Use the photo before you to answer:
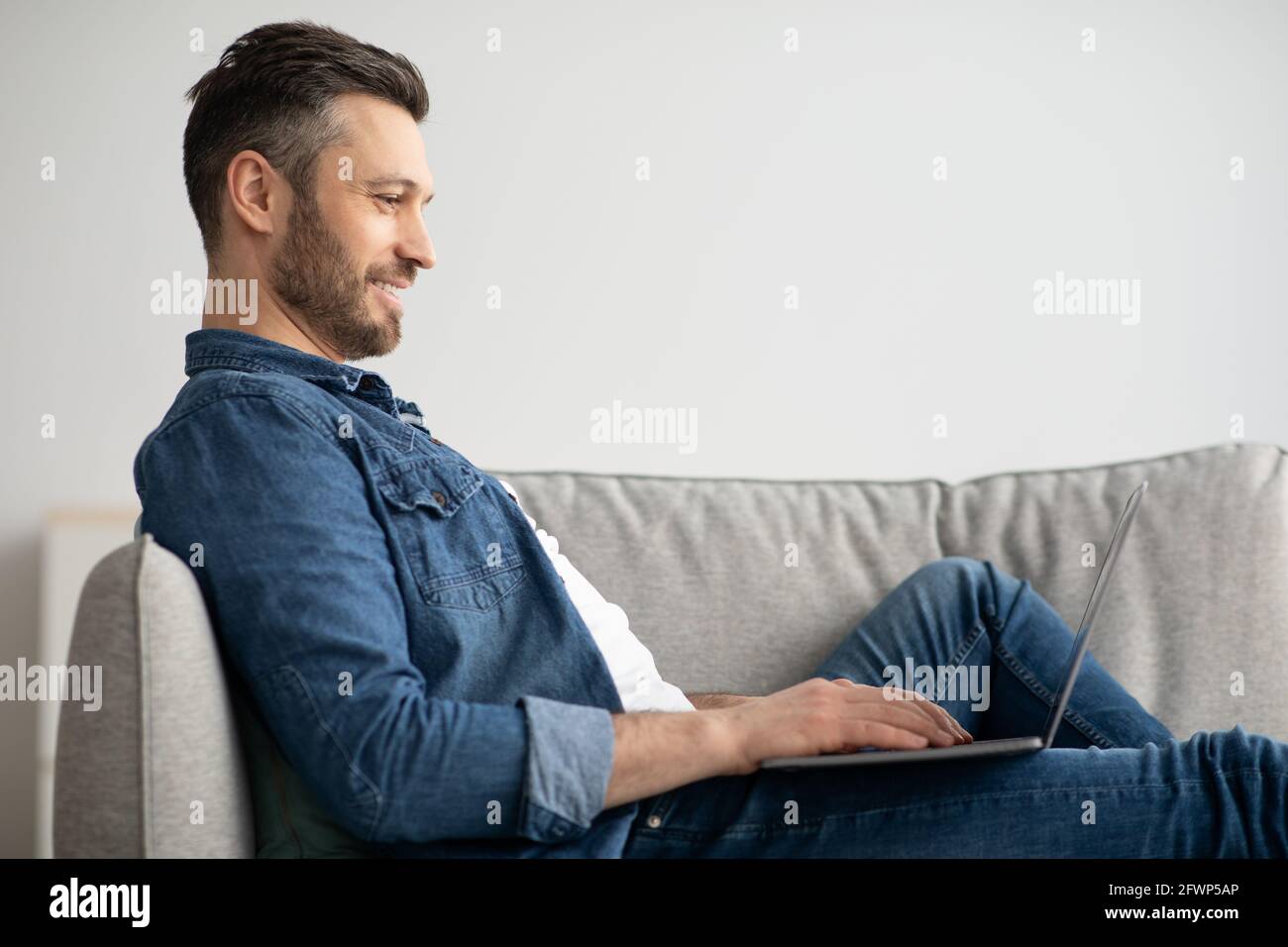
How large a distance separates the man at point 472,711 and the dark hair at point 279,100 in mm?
197

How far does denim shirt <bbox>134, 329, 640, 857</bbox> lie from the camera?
3.47 feet

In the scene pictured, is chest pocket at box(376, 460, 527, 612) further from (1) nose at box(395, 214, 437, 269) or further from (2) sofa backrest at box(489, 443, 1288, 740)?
(2) sofa backrest at box(489, 443, 1288, 740)

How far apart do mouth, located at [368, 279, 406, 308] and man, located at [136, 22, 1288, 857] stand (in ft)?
0.44

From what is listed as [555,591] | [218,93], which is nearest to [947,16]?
[218,93]

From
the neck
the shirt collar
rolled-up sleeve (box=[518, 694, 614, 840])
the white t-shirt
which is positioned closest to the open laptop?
rolled-up sleeve (box=[518, 694, 614, 840])

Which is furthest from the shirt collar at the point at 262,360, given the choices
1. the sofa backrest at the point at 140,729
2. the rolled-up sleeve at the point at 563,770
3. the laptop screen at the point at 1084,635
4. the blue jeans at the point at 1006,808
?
the laptop screen at the point at 1084,635

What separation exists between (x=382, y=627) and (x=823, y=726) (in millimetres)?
410

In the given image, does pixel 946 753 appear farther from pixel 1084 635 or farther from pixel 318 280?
pixel 318 280

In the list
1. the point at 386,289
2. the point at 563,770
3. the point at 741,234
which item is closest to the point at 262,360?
the point at 386,289

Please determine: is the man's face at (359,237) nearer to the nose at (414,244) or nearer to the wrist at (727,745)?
the nose at (414,244)

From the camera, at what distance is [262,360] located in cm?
135

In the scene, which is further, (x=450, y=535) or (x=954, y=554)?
(x=954, y=554)
